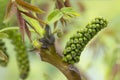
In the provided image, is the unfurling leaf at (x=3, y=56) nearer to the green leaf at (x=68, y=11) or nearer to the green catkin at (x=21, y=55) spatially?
the green catkin at (x=21, y=55)

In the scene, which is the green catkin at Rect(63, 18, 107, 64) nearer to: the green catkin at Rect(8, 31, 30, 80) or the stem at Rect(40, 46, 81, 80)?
the stem at Rect(40, 46, 81, 80)

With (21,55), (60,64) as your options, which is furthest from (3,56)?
(60,64)

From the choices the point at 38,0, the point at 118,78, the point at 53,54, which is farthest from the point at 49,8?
the point at 118,78

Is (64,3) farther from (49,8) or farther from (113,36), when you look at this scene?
(113,36)

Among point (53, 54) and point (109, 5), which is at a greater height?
point (109, 5)

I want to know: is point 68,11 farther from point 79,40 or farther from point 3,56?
point 3,56

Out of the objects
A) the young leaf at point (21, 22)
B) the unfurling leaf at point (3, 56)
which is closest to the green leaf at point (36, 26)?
the young leaf at point (21, 22)
